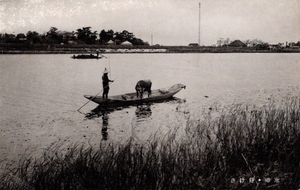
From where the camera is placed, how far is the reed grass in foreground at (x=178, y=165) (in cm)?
283

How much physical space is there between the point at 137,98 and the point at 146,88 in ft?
2.28

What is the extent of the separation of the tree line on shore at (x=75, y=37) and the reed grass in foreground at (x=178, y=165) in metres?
1.21

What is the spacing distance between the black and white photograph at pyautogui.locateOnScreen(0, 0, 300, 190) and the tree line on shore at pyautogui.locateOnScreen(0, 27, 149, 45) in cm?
1

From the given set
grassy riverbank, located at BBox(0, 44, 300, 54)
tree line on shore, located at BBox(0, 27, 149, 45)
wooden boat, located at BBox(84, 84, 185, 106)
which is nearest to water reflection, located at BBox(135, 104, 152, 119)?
wooden boat, located at BBox(84, 84, 185, 106)

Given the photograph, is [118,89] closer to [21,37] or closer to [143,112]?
[143,112]

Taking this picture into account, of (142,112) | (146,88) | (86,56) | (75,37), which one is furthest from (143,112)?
(75,37)

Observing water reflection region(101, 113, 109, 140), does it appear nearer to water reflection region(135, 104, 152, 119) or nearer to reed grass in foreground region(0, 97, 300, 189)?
reed grass in foreground region(0, 97, 300, 189)

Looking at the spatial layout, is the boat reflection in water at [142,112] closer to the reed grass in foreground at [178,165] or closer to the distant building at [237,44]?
the reed grass in foreground at [178,165]

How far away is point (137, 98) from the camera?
4.79 meters

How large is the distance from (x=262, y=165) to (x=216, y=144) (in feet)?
1.85

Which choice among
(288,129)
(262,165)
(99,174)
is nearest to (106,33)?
(99,174)

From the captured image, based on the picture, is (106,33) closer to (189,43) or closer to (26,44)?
(26,44)

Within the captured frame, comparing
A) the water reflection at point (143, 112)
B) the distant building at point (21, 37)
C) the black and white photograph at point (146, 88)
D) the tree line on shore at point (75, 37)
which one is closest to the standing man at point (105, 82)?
the black and white photograph at point (146, 88)

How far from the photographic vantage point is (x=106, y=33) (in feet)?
11.3
